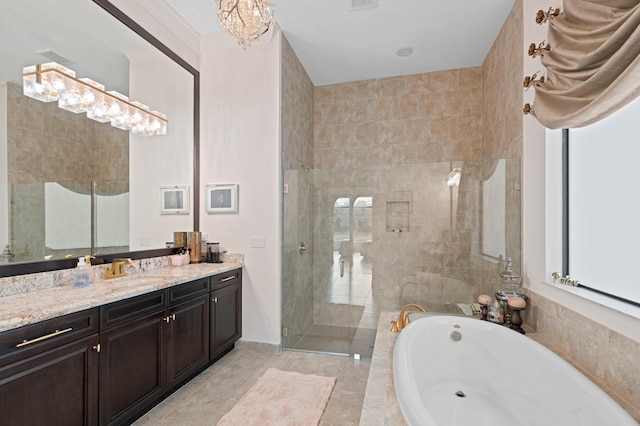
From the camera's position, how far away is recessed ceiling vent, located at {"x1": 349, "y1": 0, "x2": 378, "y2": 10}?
2.56 m

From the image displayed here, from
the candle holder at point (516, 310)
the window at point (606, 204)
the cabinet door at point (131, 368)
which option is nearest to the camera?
the window at point (606, 204)

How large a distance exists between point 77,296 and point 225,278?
121cm

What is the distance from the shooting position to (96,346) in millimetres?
1555

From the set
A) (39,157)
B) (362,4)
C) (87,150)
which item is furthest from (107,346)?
(362,4)

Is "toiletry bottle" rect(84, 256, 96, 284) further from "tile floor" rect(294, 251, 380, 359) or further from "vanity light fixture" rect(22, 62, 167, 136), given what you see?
"tile floor" rect(294, 251, 380, 359)

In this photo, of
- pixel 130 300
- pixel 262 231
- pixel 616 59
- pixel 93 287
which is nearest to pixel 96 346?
pixel 130 300

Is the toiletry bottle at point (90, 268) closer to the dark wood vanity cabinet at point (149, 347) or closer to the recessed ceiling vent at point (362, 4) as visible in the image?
the dark wood vanity cabinet at point (149, 347)

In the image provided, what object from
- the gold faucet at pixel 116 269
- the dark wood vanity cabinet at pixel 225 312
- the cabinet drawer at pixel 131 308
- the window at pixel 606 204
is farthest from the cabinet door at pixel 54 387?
the window at pixel 606 204

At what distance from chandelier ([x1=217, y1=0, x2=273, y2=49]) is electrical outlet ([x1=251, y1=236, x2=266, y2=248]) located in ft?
5.82

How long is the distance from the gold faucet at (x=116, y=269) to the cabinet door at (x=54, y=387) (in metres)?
0.68

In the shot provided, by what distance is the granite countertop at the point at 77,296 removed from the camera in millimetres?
1295

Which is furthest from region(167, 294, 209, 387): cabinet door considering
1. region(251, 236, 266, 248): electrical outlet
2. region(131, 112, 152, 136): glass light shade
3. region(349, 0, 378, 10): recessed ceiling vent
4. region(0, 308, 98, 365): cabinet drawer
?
region(349, 0, 378, 10): recessed ceiling vent

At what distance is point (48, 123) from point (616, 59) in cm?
292

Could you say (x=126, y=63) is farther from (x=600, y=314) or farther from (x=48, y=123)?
(x=600, y=314)
